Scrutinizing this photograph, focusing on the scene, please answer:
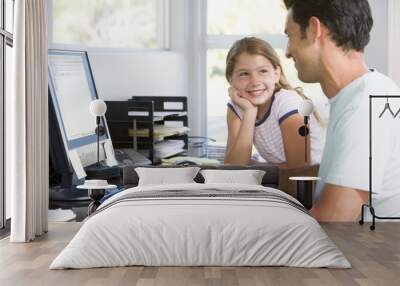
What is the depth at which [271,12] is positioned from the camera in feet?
30.3

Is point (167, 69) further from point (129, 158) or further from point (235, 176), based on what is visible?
point (235, 176)

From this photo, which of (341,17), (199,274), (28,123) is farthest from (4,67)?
(341,17)

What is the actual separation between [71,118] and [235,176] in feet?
5.96

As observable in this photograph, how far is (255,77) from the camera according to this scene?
9.12 meters

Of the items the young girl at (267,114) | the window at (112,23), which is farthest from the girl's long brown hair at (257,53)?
the window at (112,23)

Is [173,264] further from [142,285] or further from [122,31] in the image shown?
[122,31]

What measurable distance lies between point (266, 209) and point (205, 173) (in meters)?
2.24

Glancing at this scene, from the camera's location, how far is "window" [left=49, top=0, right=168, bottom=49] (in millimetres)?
9258

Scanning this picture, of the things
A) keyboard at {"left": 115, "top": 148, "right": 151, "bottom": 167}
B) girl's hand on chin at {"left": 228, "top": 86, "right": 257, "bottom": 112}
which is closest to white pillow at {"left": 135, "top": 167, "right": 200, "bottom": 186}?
keyboard at {"left": 115, "top": 148, "right": 151, "bottom": 167}

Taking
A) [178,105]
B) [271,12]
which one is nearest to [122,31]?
[178,105]

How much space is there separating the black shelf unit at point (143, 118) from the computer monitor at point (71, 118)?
13 cm

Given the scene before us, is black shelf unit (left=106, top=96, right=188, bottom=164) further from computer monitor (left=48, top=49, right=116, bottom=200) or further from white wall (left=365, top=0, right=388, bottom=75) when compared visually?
white wall (left=365, top=0, right=388, bottom=75)

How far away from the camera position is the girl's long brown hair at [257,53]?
9.16 metres

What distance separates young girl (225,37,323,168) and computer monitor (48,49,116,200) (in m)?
1.43
